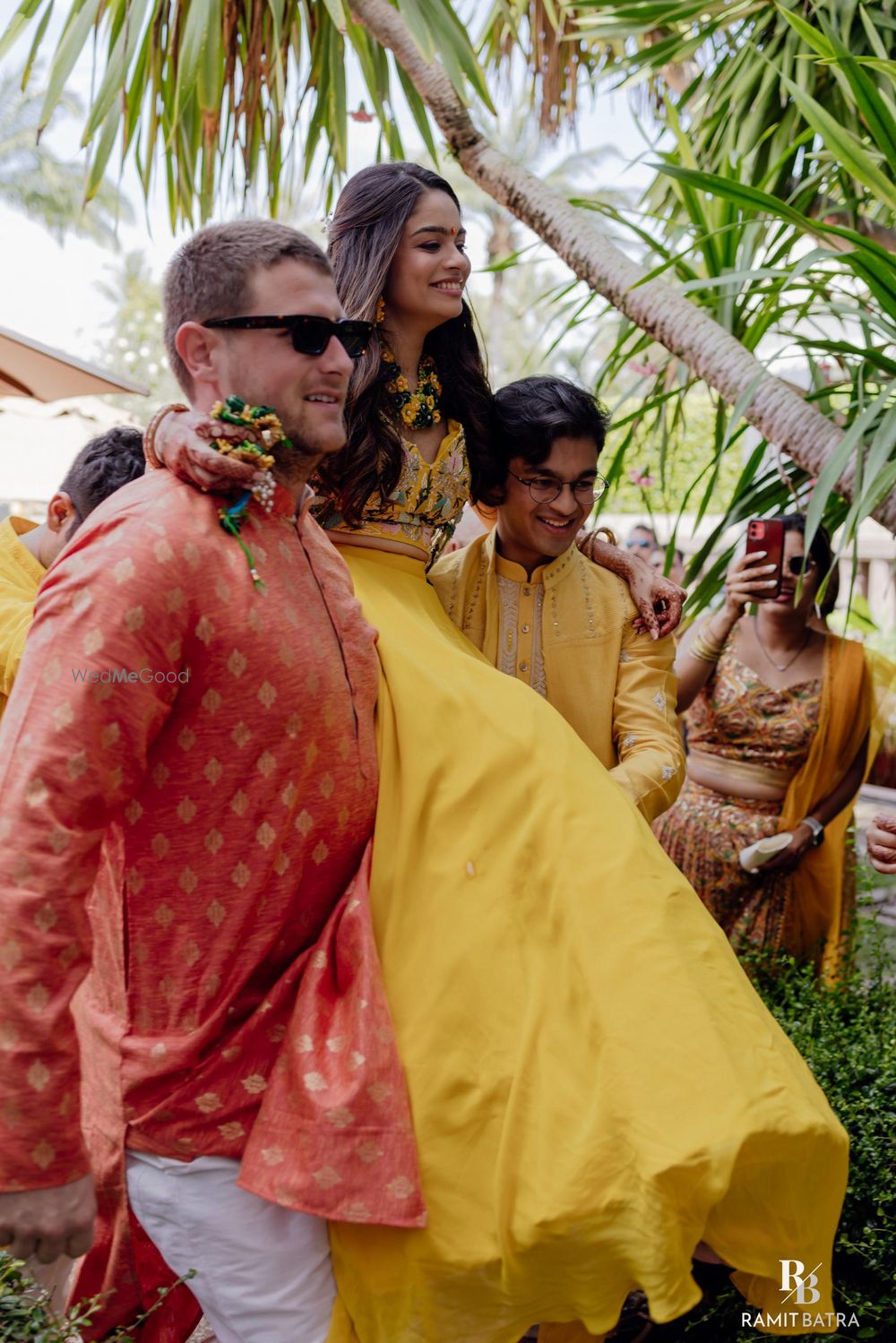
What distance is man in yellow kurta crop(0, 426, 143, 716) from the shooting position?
362cm

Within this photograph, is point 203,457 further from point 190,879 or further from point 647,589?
point 647,589

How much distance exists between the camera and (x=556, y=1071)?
6.47 ft

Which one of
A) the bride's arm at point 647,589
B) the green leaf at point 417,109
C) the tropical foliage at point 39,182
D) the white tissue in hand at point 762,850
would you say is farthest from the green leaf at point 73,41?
the tropical foliage at point 39,182

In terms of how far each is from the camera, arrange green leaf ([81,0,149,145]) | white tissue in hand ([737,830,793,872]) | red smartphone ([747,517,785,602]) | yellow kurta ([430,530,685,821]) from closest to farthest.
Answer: yellow kurta ([430,530,685,821]) → red smartphone ([747,517,785,602]) → green leaf ([81,0,149,145]) → white tissue in hand ([737,830,793,872])

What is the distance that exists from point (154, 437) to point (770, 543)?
9.73ft

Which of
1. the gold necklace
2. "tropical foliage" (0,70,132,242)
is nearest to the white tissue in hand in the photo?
the gold necklace

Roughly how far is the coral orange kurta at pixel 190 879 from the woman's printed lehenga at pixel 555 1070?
0.28 ft

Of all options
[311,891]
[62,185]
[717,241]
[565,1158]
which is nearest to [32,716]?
[311,891]

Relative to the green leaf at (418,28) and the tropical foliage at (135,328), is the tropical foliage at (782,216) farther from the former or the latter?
the tropical foliage at (135,328)

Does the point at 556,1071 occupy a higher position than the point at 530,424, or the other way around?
the point at 530,424

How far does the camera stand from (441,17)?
4695 mm

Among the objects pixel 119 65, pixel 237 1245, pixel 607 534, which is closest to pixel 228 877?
pixel 237 1245

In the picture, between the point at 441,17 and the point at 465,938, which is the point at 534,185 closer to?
the point at 441,17

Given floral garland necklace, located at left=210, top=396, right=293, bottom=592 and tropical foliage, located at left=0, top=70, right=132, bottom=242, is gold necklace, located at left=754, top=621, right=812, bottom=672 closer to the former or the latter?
floral garland necklace, located at left=210, top=396, right=293, bottom=592
